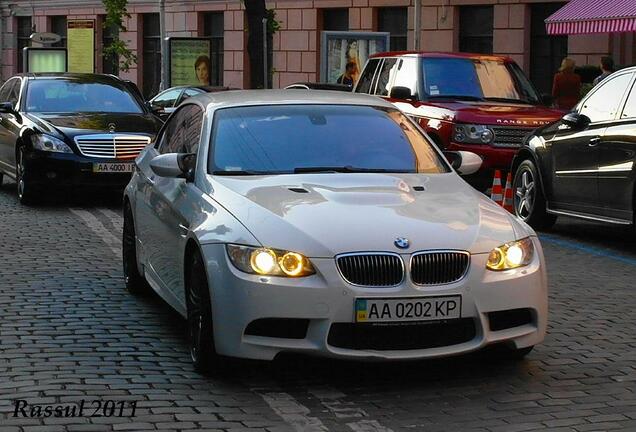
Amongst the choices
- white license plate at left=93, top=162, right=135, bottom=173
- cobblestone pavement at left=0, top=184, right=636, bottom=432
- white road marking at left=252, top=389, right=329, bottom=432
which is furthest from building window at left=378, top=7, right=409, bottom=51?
white road marking at left=252, top=389, right=329, bottom=432

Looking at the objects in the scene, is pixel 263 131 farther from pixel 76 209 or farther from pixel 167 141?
pixel 76 209

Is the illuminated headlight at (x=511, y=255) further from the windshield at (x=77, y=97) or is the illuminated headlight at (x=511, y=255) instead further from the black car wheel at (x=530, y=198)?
the windshield at (x=77, y=97)

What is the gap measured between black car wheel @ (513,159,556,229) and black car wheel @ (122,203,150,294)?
5490 millimetres

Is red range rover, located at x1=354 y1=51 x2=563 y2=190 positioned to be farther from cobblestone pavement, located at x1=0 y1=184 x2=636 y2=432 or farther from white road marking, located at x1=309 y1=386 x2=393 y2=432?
white road marking, located at x1=309 y1=386 x2=393 y2=432

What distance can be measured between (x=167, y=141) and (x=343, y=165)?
1751 millimetres

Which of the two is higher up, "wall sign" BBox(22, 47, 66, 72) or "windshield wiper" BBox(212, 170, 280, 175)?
"wall sign" BBox(22, 47, 66, 72)

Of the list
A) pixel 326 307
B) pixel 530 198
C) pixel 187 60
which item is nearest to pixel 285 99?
pixel 326 307

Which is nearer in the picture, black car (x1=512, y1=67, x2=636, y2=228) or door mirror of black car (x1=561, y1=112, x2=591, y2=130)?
black car (x1=512, y1=67, x2=636, y2=228)

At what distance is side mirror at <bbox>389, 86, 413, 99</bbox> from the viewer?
17259 mm

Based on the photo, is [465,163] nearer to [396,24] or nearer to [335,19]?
[396,24]

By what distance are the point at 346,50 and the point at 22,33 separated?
27.7 metres

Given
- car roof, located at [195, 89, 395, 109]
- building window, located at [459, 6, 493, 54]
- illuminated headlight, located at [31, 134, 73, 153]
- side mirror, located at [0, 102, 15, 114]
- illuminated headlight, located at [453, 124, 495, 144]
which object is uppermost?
building window, located at [459, 6, 493, 54]

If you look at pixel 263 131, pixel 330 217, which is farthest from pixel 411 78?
pixel 330 217

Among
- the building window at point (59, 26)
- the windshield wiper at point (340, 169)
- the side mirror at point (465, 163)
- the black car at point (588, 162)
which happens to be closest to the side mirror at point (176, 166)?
the windshield wiper at point (340, 169)
